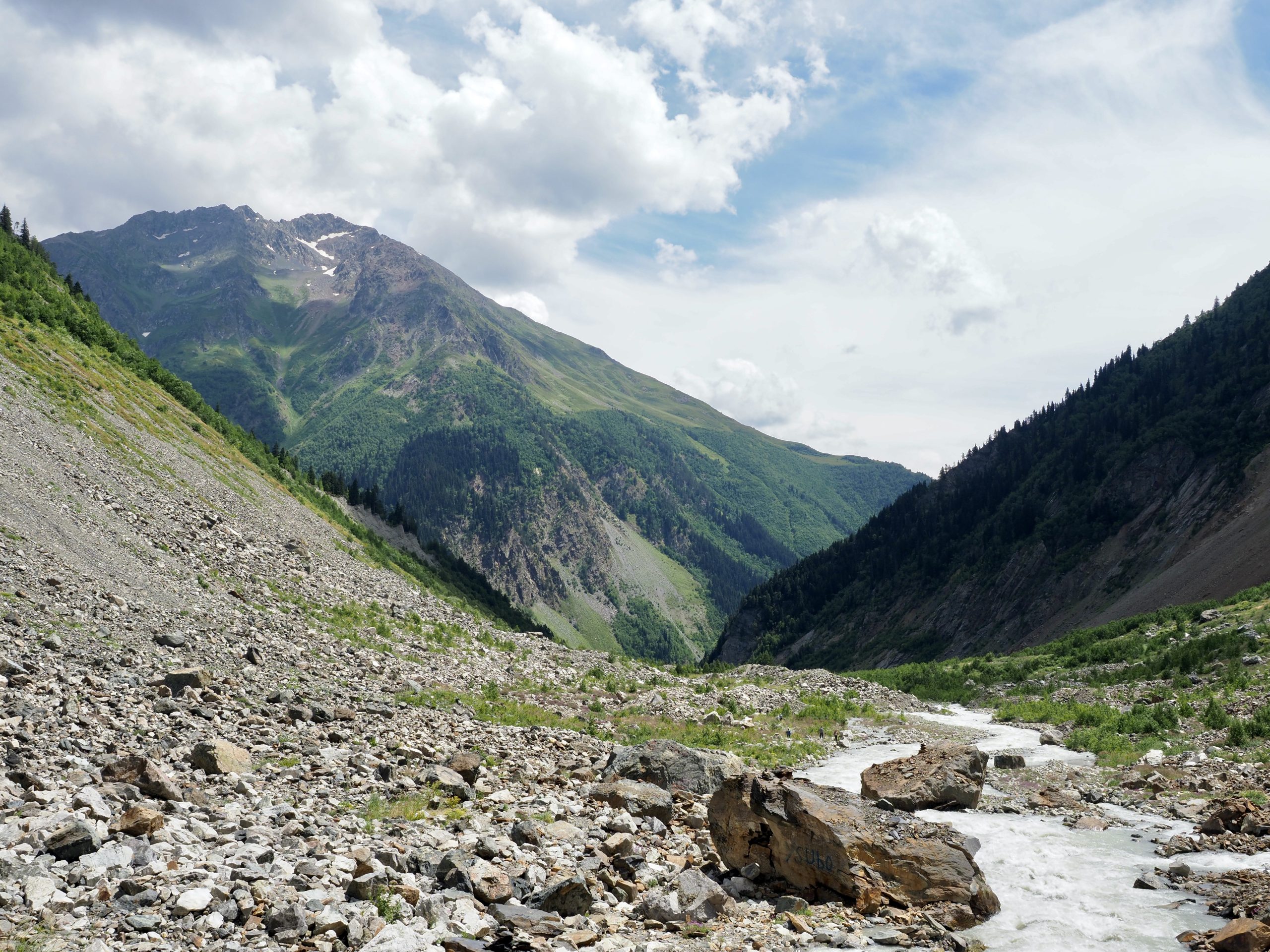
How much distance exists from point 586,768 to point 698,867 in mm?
7338

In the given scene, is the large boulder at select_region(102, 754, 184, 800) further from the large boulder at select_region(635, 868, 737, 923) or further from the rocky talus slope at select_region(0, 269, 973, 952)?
the large boulder at select_region(635, 868, 737, 923)

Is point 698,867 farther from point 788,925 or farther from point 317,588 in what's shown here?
point 317,588

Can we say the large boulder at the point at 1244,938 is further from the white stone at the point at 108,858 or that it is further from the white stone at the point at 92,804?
the white stone at the point at 92,804

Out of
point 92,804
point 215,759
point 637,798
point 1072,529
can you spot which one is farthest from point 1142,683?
point 1072,529

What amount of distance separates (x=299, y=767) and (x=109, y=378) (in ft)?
168

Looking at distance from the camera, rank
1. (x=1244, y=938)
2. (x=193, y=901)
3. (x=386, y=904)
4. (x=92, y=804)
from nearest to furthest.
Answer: (x=193, y=901) < (x=386, y=904) < (x=1244, y=938) < (x=92, y=804)

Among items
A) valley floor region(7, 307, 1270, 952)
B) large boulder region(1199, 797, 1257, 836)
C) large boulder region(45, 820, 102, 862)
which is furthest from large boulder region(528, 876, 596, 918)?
large boulder region(1199, 797, 1257, 836)

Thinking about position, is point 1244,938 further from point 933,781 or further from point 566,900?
point 566,900

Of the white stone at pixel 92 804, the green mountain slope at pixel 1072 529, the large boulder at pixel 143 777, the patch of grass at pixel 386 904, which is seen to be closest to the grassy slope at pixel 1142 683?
the green mountain slope at pixel 1072 529

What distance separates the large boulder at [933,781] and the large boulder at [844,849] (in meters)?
5.57

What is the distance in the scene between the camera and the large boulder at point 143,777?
14.0 m

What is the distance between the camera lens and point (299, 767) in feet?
58.2

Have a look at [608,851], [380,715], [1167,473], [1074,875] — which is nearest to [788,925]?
[608,851]

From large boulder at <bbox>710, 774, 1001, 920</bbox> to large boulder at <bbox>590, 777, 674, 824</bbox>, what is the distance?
2876 mm
